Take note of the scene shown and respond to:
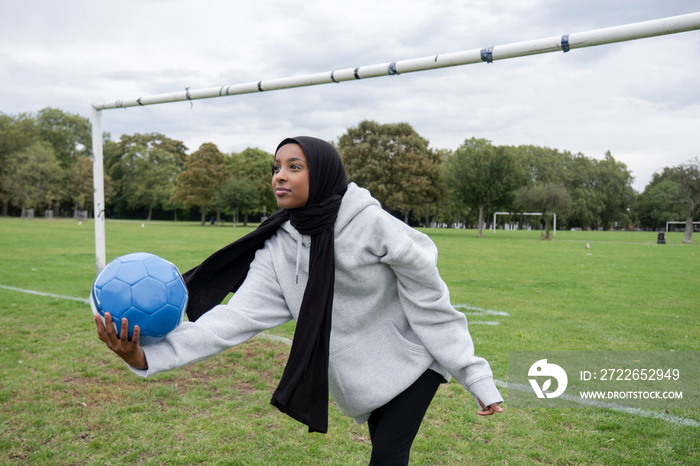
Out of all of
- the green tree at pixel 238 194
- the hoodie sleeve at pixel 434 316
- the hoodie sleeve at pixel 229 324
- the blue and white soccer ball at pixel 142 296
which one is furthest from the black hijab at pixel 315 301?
the green tree at pixel 238 194

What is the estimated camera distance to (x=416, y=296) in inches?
99.0

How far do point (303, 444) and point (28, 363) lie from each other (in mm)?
4118

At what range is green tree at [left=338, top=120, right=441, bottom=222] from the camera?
49678 millimetres

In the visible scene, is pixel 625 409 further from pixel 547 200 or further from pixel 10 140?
pixel 10 140

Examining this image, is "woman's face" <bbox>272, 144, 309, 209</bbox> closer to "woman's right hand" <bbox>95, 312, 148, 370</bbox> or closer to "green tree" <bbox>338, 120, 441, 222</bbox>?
"woman's right hand" <bbox>95, 312, 148, 370</bbox>

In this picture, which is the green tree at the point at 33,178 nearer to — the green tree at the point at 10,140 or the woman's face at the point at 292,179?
the green tree at the point at 10,140

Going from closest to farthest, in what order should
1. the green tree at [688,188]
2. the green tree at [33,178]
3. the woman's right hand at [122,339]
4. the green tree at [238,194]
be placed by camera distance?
the woman's right hand at [122,339]
the green tree at [688,188]
the green tree at [238,194]
the green tree at [33,178]

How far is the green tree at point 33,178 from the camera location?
65.4m

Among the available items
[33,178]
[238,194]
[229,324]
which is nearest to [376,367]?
[229,324]

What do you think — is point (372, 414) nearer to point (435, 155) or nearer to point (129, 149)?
point (435, 155)

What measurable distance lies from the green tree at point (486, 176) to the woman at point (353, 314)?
48621 mm

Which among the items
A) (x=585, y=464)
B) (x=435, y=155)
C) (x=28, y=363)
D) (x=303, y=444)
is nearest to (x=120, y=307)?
(x=303, y=444)

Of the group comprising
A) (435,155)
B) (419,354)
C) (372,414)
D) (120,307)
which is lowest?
(372,414)

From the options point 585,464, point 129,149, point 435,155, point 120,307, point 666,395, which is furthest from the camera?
point 129,149
